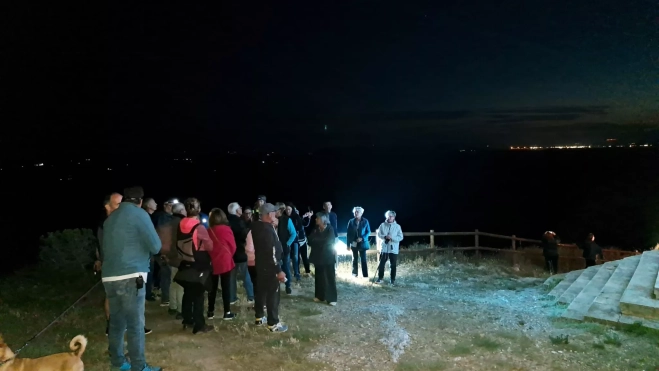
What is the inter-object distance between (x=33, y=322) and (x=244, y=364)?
12.0ft

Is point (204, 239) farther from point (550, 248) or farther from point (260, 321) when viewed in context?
point (550, 248)

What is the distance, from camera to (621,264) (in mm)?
10852

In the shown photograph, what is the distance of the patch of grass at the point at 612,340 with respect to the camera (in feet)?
21.5

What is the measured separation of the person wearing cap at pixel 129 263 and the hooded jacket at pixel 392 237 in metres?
6.68

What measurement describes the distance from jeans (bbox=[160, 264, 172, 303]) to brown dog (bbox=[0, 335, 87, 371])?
3.64 metres

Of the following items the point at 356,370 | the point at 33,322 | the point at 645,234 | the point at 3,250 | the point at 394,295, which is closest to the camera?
the point at 356,370

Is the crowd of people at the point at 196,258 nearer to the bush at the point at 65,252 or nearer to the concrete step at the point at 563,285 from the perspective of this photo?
the concrete step at the point at 563,285

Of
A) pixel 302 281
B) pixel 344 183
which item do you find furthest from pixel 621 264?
pixel 344 183

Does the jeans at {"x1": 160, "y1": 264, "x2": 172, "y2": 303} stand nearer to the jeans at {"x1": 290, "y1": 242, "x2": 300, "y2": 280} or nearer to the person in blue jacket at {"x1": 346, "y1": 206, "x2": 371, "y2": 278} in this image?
the jeans at {"x1": 290, "y1": 242, "x2": 300, "y2": 280}

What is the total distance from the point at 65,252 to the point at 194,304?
676cm

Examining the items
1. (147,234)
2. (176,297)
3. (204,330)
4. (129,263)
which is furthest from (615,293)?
(129,263)

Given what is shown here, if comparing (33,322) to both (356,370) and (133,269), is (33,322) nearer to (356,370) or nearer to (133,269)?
(133,269)

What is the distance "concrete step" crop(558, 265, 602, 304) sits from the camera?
9281 millimetres

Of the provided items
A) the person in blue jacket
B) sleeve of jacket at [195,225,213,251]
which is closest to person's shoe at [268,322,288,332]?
sleeve of jacket at [195,225,213,251]
